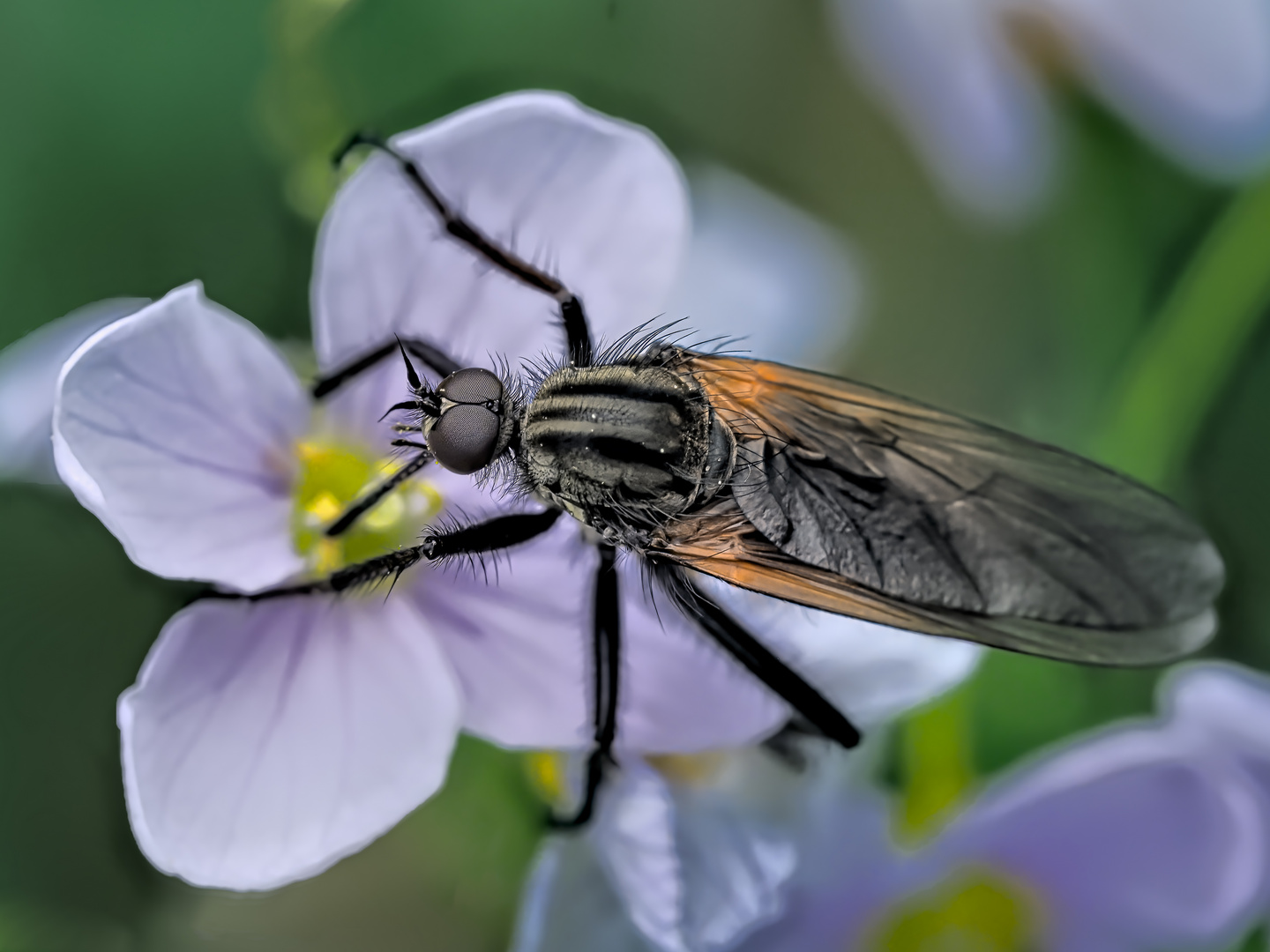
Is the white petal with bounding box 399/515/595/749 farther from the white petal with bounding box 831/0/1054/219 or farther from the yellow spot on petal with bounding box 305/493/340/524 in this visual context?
the white petal with bounding box 831/0/1054/219

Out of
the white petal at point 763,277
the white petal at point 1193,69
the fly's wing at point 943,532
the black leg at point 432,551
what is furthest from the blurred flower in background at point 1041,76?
the black leg at point 432,551

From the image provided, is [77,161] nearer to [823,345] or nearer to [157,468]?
[157,468]

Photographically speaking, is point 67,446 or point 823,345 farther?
point 823,345

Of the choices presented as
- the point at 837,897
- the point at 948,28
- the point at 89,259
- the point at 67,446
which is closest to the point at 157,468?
the point at 67,446

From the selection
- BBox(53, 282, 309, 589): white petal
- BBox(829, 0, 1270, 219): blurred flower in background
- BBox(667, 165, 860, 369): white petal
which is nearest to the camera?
BBox(53, 282, 309, 589): white petal

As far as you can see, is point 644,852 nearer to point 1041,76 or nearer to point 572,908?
point 572,908

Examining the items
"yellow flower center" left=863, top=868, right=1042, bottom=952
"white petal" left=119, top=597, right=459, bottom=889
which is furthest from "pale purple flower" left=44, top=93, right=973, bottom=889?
"yellow flower center" left=863, top=868, right=1042, bottom=952
